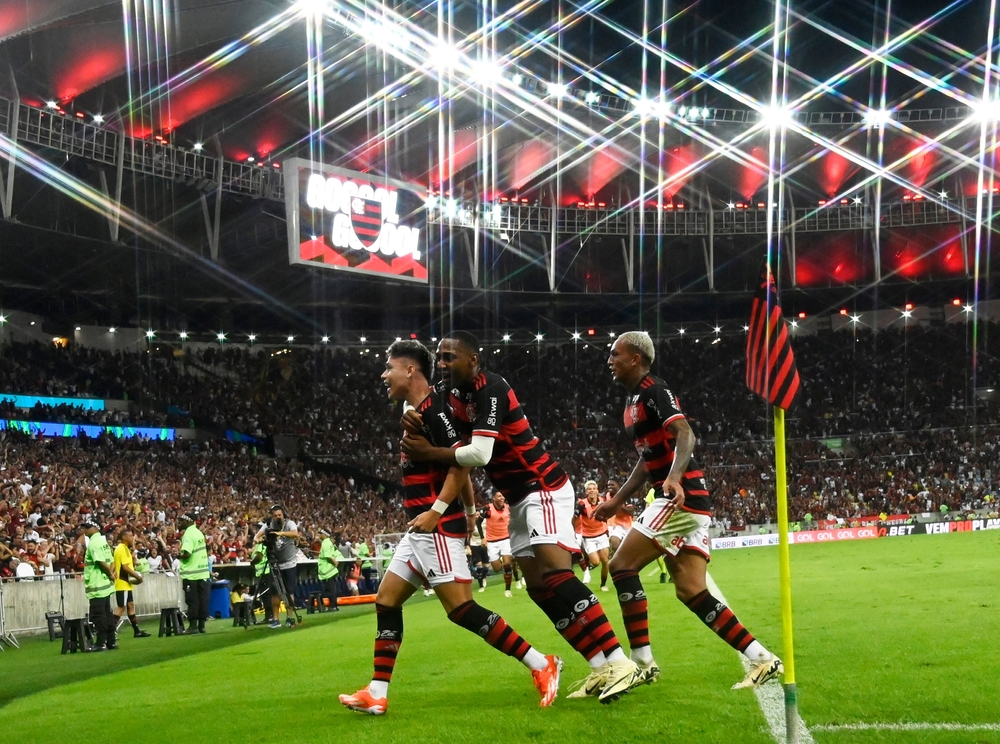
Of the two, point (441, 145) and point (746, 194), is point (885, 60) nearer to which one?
point (746, 194)

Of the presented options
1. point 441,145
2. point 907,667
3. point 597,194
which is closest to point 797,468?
point 597,194

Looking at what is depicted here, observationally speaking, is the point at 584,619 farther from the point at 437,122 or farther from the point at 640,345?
the point at 437,122

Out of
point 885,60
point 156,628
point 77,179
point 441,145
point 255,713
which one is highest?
point 885,60

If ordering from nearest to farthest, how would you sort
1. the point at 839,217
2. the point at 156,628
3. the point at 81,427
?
the point at 156,628
the point at 81,427
the point at 839,217

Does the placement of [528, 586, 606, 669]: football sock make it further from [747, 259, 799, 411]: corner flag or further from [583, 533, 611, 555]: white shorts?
[583, 533, 611, 555]: white shorts

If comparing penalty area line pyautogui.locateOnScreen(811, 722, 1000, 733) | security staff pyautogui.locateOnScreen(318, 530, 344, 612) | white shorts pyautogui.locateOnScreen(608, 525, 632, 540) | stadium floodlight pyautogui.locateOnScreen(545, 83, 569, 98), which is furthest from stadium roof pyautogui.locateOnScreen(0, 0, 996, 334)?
penalty area line pyautogui.locateOnScreen(811, 722, 1000, 733)

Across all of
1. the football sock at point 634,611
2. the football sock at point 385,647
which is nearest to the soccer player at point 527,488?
the football sock at point 634,611

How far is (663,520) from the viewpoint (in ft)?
22.9

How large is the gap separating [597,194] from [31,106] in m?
28.1

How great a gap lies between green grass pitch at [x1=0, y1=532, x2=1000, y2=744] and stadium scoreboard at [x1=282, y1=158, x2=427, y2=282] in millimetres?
19474

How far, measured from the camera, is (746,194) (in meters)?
51.9

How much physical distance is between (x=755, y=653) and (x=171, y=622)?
40.5 ft

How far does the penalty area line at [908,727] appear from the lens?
16.8 feet

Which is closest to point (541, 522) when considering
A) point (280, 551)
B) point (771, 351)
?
point (771, 351)
